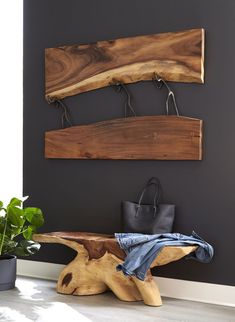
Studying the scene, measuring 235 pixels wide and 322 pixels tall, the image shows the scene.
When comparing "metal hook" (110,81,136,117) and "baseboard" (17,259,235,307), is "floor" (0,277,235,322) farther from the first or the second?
"metal hook" (110,81,136,117)

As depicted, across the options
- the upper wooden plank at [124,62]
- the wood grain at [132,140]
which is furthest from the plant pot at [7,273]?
the upper wooden plank at [124,62]

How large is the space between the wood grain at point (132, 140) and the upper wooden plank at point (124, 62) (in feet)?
1.03

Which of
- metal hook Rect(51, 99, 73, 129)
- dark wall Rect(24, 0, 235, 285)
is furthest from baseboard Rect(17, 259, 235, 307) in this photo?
metal hook Rect(51, 99, 73, 129)

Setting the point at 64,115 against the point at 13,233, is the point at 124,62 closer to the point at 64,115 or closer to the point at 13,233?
the point at 64,115

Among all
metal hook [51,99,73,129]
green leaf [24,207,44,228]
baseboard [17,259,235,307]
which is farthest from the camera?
metal hook [51,99,73,129]

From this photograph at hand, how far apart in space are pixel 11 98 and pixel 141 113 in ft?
4.27

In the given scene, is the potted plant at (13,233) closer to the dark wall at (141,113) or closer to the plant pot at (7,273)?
the plant pot at (7,273)

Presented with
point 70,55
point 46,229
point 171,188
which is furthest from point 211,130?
point 46,229

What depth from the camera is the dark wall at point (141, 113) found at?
12.4ft

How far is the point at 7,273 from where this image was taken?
408 cm

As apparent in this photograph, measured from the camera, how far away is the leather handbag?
152 inches

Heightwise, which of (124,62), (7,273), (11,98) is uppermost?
(124,62)

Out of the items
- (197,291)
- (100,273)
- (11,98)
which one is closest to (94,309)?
(100,273)

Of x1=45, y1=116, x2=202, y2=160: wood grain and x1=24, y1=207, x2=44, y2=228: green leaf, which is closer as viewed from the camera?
x1=45, y1=116, x2=202, y2=160: wood grain
